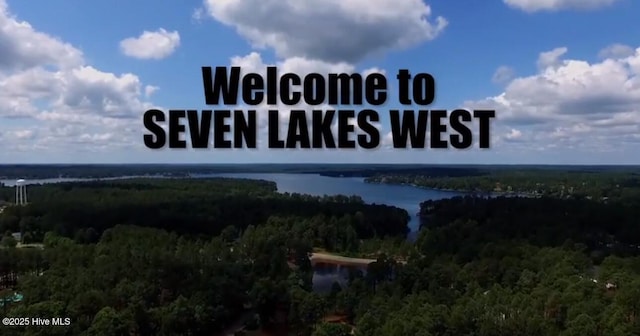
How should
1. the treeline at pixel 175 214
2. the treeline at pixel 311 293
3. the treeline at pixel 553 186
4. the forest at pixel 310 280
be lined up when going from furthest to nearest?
1. the treeline at pixel 553 186
2. the treeline at pixel 175 214
3. the forest at pixel 310 280
4. the treeline at pixel 311 293

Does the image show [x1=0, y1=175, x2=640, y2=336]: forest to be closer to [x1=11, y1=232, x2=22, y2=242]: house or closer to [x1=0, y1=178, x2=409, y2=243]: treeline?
[x1=0, y1=178, x2=409, y2=243]: treeline

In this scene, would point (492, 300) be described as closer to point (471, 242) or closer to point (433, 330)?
point (433, 330)

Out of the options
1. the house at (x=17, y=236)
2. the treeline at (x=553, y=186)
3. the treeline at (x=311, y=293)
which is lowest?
the house at (x=17, y=236)

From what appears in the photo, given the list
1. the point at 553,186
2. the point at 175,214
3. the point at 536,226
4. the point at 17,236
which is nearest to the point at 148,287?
the point at 175,214

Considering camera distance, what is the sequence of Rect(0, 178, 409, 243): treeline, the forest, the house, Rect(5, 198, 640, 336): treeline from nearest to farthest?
1. Rect(5, 198, 640, 336): treeline
2. the forest
3. the house
4. Rect(0, 178, 409, 243): treeline

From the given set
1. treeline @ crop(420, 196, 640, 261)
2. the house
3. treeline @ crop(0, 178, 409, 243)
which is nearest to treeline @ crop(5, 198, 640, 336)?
treeline @ crop(420, 196, 640, 261)

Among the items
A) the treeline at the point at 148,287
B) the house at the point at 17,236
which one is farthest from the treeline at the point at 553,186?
the house at the point at 17,236

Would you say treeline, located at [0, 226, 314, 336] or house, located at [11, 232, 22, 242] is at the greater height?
treeline, located at [0, 226, 314, 336]

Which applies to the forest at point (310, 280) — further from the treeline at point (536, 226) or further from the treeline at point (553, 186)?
the treeline at point (553, 186)

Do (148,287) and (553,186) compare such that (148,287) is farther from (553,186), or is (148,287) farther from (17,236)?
(553,186)
